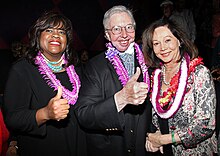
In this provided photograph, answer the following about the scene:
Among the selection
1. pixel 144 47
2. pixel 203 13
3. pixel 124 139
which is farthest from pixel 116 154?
pixel 203 13

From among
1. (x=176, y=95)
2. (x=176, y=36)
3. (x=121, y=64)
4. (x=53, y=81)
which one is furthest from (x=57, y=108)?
(x=176, y=36)

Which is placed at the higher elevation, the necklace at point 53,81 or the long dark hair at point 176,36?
the long dark hair at point 176,36

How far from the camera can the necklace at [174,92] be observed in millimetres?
1961

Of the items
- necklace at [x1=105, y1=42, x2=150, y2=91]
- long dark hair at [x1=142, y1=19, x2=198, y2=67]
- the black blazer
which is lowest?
the black blazer

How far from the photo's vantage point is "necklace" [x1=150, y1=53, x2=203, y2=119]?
196 cm

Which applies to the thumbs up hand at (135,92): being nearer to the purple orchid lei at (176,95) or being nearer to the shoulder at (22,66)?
the purple orchid lei at (176,95)

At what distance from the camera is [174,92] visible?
2.02 m

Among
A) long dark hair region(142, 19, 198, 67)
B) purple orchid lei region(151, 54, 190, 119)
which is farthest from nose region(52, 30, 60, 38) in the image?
purple orchid lei region(151, 54, 190, 119)

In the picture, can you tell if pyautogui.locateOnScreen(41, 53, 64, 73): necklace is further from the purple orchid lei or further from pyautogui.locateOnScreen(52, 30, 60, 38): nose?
the purple orchid lei

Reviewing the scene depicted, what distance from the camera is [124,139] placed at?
2.05m

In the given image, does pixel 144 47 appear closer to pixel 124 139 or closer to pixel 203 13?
pixel 124 139

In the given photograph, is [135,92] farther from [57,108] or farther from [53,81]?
[53,81]

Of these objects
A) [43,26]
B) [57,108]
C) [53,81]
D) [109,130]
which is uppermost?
[43,26]

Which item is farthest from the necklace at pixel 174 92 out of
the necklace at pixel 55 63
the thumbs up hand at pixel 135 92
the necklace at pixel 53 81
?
the necklace at pixel 55 63
